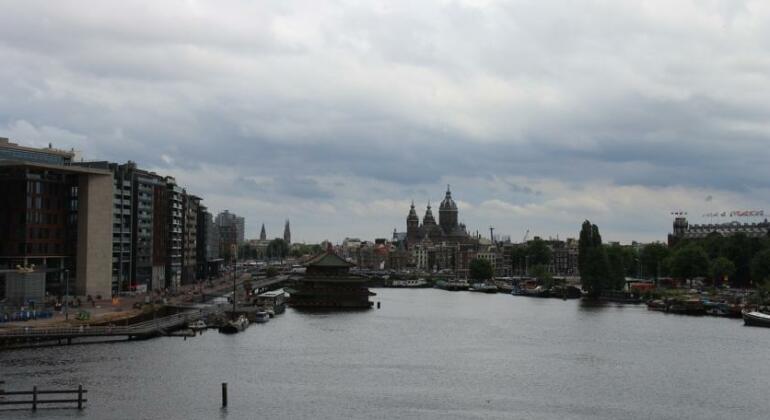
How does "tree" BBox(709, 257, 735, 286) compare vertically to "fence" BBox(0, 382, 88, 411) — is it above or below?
above

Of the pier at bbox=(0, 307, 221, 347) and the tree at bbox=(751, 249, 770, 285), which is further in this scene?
the tree at bbox=(751, 249, 770, 285)

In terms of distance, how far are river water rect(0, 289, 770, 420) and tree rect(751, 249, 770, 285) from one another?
196ft

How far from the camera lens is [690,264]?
188750mm

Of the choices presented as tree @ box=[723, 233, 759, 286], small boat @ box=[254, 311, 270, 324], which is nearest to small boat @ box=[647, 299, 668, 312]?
tree @ box=[723, 233, 759, 286]

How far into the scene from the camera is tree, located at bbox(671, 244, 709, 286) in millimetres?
188000

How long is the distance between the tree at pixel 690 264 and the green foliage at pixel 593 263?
15.8 m

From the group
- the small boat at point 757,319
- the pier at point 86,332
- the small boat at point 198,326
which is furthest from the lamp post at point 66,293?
the small boat at point 757,319

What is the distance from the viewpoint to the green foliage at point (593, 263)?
184 metres

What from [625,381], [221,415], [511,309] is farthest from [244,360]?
[511,309]

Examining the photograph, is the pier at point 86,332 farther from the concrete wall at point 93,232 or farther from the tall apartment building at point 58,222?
the tall apartment building at point 58,222

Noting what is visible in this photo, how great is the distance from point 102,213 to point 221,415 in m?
76.4

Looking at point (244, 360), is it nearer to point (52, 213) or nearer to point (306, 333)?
point (306, 333)

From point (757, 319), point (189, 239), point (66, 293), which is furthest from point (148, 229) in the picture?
point (757, 319)

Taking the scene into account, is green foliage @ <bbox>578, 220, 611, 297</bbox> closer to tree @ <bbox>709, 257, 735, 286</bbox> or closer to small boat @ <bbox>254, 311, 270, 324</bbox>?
tree @ <bbox>709, 257, 735, 286</bbox>
